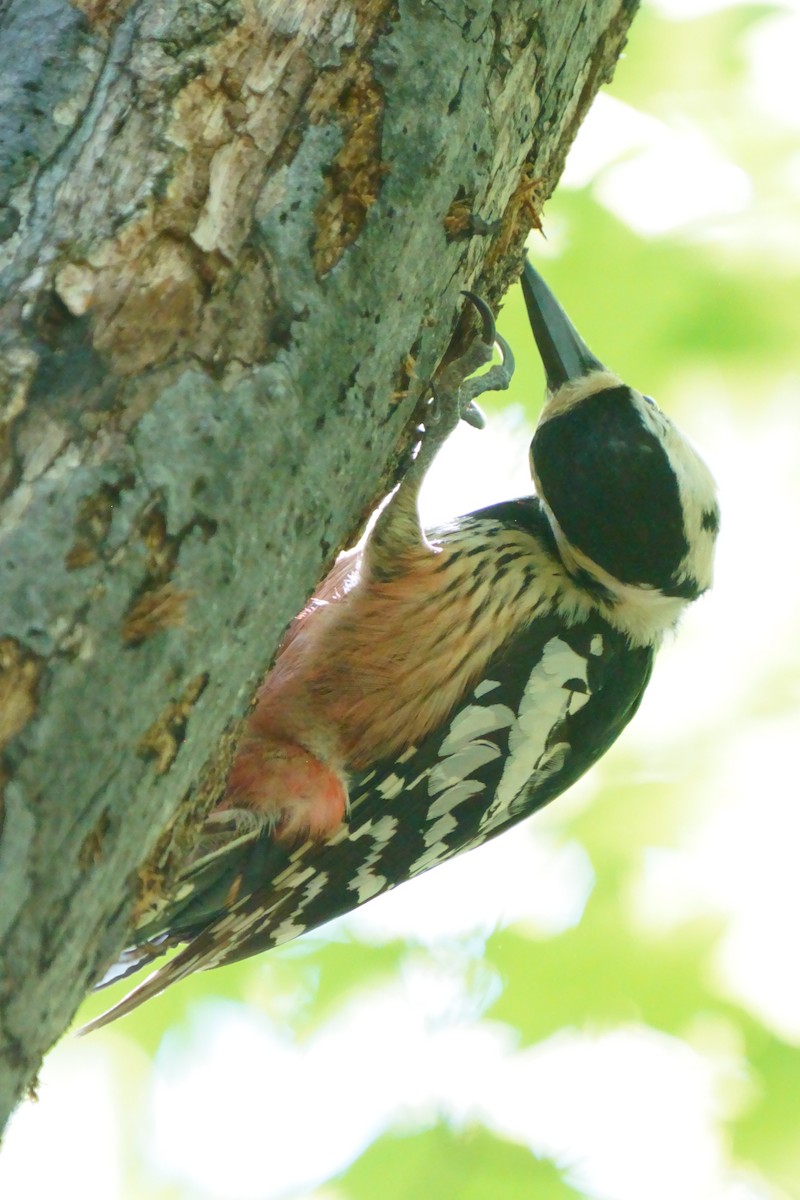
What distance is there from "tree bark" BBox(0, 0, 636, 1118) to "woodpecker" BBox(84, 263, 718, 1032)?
829mm

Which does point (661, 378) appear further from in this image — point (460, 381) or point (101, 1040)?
point (101, 1040)

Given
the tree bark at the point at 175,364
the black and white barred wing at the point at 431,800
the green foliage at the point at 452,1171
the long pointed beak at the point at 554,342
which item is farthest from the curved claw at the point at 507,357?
the green foliage at the point at 452,1171

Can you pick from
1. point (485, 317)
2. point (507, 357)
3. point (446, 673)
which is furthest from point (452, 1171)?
point (485, 317)

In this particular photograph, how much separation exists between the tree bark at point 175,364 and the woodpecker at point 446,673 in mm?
829

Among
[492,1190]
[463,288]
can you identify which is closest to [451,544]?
[463,288]

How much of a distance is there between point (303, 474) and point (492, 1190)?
8.45ft

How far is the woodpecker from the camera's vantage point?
2.23m

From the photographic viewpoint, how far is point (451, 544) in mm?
2508

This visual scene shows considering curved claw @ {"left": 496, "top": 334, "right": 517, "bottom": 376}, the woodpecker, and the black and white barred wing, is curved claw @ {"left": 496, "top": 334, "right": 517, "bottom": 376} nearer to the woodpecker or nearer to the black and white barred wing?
the woodpecker

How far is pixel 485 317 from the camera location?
1.70 meters

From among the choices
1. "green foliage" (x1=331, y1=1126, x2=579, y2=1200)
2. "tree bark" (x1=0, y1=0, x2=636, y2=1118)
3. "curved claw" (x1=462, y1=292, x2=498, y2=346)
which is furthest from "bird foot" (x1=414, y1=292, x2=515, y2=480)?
"green foliage" (x1=331, y1=1126, x2=579, y2=1200)

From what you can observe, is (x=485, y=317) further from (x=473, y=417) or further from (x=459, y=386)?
(x=473, y=417)

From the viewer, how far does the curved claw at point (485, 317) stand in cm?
164

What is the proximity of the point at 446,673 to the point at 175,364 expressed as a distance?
1397 mm
